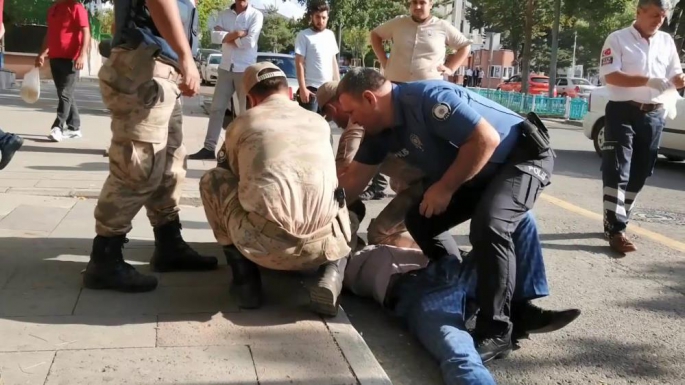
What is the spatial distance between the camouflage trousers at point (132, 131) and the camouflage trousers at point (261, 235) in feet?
0.96

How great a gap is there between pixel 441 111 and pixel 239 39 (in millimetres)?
5263

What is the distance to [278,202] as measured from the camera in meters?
3.21

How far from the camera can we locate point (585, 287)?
4484 millimetres

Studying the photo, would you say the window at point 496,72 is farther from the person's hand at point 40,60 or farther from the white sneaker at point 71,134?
the person's hand at point 40,60

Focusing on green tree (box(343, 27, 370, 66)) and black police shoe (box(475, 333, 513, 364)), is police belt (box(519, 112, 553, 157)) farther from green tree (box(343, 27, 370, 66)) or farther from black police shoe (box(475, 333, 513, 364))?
green tree (box(343, 27, 370, 66))

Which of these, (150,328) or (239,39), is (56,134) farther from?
(150,328)

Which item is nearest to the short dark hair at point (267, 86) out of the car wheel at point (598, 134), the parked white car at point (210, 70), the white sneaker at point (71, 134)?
the white sneaker at point (71, 134)

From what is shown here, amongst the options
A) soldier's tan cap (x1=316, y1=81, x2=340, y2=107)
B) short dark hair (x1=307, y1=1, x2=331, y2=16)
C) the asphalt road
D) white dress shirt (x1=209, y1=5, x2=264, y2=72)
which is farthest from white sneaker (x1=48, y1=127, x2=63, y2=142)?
soldier's tan cap (x1=316, y1=81, x2=340, y2=107)

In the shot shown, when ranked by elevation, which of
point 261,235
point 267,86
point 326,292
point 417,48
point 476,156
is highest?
point 417,48

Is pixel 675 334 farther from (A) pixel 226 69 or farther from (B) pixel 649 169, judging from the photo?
(A) pixel 226 69

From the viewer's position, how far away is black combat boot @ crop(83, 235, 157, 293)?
349cm

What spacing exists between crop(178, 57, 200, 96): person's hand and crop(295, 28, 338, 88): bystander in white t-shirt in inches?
167

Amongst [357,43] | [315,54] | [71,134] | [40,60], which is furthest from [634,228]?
[357,43]

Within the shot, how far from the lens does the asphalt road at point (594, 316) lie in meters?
3.26
